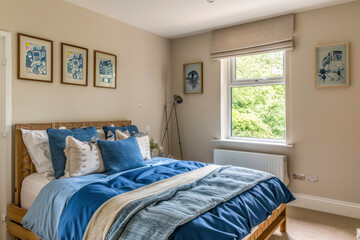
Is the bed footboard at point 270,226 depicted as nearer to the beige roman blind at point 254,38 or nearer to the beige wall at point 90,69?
the beige roman blind at point 254,38

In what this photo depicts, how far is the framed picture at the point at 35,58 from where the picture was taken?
262cm

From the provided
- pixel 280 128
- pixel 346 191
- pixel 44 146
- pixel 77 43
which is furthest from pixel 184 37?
pixel 346 191

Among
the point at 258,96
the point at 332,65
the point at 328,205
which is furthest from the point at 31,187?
the point at 332,65

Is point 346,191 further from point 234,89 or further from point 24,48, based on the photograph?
point 24,48

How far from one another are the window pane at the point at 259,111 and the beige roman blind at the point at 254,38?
1.86ft

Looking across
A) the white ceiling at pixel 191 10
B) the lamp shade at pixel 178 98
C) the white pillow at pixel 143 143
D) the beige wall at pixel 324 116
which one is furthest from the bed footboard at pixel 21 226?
the white ceiling at pixel 191 10

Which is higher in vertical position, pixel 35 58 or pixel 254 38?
pixel 254 38

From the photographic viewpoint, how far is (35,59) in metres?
2.74

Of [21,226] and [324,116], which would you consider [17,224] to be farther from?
[324,116]

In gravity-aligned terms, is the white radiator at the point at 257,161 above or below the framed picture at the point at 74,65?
below

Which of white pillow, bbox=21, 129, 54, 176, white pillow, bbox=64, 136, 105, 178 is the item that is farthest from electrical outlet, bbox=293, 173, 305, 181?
white pillow, bbox=21, 129, 54, 176

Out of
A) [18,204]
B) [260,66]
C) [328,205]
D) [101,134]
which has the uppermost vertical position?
[260,66]

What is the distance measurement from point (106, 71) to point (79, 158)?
1.49m

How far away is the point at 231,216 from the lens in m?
1.69
